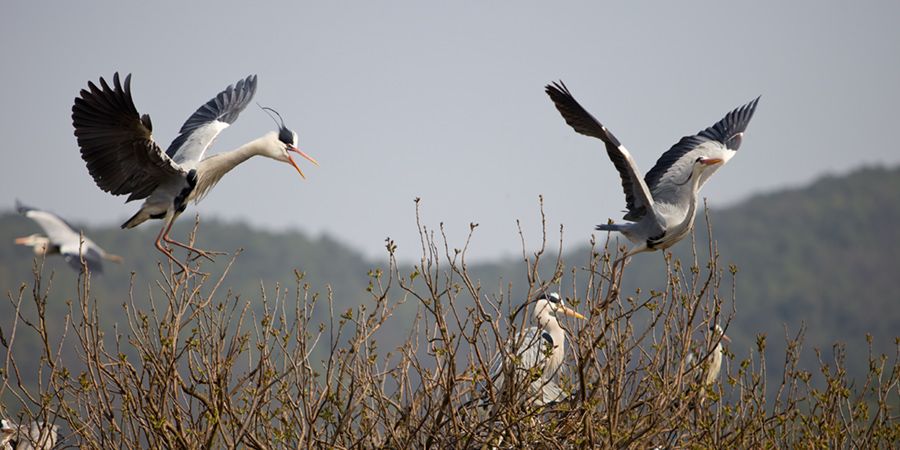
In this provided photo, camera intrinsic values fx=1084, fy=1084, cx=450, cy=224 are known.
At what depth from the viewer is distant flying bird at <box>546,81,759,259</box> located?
602cm

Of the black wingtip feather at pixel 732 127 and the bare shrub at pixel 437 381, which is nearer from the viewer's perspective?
the bare shrub at pixel 437 381

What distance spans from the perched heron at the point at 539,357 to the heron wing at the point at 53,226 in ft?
20.4

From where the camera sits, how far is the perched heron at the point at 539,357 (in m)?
4.08

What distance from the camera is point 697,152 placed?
6988mm

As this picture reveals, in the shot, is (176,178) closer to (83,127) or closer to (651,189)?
(83,127)

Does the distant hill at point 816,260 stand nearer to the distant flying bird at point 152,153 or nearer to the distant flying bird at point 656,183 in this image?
the distant flying bird at point 656,183

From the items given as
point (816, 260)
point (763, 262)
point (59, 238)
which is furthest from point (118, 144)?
point (816, 260)

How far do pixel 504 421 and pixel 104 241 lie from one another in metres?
62.6

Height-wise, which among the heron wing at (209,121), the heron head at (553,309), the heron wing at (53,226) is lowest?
the heron head at (553,309)

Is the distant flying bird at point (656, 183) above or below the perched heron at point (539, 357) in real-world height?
above

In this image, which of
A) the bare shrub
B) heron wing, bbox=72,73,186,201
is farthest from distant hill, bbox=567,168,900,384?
the bare shrub

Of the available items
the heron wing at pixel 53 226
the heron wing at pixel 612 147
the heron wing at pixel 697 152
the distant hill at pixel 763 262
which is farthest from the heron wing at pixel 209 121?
the distant hill at pixel 763 262

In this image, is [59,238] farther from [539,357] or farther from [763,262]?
[763,262]

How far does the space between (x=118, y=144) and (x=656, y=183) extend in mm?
3222
